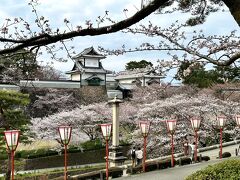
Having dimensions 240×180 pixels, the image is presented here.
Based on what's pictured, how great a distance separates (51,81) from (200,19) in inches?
1162

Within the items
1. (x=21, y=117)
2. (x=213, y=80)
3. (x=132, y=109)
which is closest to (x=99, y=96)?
(x=132, y=109)

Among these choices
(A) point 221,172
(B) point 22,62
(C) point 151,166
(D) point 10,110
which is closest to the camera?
(B) point 22,62

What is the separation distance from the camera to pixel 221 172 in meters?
7.30

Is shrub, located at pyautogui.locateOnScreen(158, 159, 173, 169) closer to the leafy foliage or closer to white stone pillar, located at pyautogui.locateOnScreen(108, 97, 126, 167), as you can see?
white stone pillar, located at pyautogui.locateOnScreen(108, 97, 126, 167)

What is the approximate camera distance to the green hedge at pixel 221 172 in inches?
279

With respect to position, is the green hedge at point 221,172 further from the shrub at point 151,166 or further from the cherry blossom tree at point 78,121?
the cherry blossom tree at point 78,121

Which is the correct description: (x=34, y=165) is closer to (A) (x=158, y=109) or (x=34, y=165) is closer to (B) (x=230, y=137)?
(A) (x=158, y=109)

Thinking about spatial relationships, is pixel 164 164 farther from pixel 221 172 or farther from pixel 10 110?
pixel 10 110

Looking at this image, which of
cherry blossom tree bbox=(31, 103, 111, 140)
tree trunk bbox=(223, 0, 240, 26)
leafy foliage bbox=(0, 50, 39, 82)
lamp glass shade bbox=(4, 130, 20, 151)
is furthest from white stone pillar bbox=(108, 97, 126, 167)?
tree trunk bbox=(223, 0, 240, 26)

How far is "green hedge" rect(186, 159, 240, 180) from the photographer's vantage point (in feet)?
23.3

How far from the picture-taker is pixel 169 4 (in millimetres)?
5555

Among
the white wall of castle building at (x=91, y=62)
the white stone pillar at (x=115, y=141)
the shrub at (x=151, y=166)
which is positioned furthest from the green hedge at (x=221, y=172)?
the white wall of castle building at (x=91, y=62)

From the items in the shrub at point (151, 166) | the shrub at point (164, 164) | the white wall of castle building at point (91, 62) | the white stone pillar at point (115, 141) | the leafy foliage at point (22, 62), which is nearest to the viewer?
the leafy foliage at point (22, 62)

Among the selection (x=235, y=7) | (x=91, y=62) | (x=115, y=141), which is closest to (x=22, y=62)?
(x=235, y=7)
